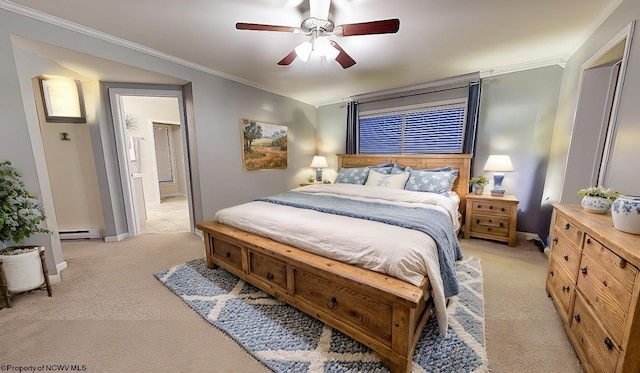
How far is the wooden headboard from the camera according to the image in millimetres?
3322

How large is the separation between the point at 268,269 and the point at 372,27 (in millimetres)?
2043

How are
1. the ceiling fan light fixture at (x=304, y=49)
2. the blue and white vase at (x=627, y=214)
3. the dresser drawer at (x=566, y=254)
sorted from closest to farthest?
the blue and white vase at (x=627, y=214) → the dresser drawer at (x=566, y=254) → the ceiling fan light fixture at (x=304, y=49)

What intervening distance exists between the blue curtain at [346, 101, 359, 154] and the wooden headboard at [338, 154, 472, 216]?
29cm

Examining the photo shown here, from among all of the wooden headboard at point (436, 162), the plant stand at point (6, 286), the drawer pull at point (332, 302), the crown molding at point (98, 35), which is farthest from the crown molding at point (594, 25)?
the plant stand at point (6, 286)

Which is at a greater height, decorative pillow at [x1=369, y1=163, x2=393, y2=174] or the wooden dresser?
decorative pillow at [x1=369, y1=163, x2=393, y2=174]

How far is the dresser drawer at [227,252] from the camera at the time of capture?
2115 millimetres

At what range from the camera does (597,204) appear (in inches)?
60.2

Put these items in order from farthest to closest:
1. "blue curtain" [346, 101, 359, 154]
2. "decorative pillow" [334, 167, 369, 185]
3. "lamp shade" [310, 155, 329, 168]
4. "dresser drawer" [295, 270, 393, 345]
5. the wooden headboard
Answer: "lamp shade" [310, 155, 329, 168] < "blue curtain" [346, 101, 359, 154] < "decorative pillow" [334, 167, 369, 185] < the wooden headboard < "dresser drawer" [295, 270, 393, 345]

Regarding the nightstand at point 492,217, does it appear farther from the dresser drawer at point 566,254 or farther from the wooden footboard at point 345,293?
the wooden footboard at point 345,293

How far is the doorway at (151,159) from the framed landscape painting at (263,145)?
875 millimetres

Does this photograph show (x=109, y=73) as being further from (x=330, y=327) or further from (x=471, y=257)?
(x=471, y=257)

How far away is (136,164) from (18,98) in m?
4.27

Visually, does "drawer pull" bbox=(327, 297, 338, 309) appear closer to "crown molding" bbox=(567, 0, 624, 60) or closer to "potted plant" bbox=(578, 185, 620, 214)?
"potted plant" bbox=(578, 185, 620, 214)

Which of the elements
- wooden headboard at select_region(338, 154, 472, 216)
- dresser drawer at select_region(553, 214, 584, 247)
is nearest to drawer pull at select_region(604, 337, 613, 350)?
dresser drawer at select_region(553, 214, 584, 247)
